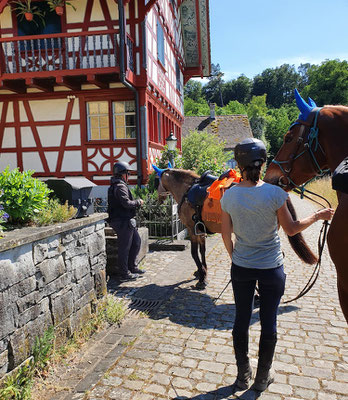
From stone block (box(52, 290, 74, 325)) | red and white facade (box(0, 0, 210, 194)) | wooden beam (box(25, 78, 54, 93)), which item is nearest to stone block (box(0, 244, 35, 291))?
stone block (box(52, 290, 74, 325))

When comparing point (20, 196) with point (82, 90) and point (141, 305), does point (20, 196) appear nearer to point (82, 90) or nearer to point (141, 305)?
point (141, 305)

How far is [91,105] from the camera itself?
12547 millimetres

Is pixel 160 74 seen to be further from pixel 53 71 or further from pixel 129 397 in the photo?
pixel 129 397

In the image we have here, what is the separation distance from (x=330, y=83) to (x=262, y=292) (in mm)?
60806

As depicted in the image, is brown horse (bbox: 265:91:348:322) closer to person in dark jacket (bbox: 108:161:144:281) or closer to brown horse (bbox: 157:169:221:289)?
brown horse (bbox: 157:169:221:289)

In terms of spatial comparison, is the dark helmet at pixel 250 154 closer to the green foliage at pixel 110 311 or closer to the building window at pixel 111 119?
the green foliage at pixel 110 311

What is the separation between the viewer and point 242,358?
2971 millimetres

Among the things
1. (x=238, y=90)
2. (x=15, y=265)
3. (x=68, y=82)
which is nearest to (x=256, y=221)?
(x=15, y=265)

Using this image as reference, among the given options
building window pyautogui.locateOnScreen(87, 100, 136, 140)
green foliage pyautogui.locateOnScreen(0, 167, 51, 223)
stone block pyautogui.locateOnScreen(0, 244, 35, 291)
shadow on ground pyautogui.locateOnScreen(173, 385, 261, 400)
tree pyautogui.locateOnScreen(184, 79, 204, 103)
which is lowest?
shadow on ground pyautogui.locateOnScreen(173, 385, 261, 400)

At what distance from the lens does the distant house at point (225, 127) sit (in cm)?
3612

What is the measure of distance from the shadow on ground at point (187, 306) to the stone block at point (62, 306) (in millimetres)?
1191

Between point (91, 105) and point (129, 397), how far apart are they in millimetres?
11125

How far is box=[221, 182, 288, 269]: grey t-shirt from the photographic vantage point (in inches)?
105

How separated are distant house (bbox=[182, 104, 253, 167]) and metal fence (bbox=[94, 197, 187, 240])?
27158 mm
